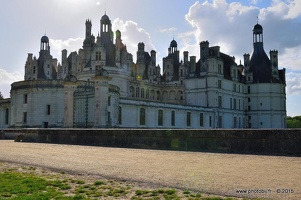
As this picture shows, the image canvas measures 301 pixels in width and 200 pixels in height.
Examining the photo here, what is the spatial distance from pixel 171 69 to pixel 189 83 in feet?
35.0

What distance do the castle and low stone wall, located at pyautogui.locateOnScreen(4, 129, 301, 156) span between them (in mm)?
→ 11409

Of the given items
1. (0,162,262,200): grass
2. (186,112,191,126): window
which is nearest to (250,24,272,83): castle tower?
(186,112,191,126): window

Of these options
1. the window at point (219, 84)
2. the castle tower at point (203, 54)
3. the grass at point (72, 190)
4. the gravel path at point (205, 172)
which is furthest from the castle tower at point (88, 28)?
the grass at point (72, 190)

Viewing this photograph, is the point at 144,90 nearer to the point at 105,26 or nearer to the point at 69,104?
the point at 105,26

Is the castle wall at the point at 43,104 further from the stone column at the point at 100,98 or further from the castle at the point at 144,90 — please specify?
the stone column at the point at 100,98

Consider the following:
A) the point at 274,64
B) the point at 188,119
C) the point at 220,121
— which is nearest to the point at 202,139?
the point at 188,119

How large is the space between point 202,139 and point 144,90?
50.5m

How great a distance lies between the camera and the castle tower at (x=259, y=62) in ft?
217

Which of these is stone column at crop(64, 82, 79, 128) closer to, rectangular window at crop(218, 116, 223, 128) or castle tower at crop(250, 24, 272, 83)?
rectangular window at crop(218, 116, 223, 128)

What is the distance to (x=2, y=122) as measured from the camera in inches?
1972

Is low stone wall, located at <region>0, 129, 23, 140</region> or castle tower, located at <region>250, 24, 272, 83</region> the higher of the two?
castle tower, located at <region>250, 24, 272, 83</region>

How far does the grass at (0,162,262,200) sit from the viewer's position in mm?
6621

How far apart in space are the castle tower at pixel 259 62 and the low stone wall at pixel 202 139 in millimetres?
51028

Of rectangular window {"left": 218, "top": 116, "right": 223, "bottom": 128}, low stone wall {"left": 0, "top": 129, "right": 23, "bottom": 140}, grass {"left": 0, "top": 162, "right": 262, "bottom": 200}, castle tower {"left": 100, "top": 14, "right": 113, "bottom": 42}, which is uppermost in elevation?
castle tower {"left": 100, "top": 14, "right": 113, "bottom": 42}
